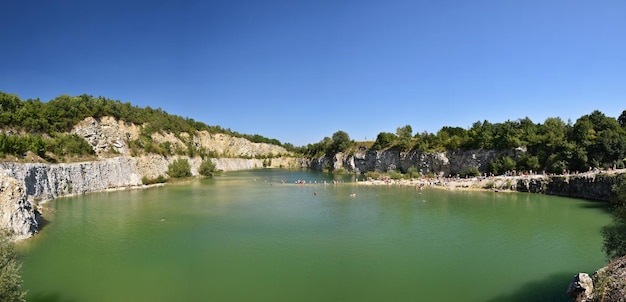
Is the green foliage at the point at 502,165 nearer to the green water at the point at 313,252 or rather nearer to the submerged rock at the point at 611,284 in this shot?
the green water at the point at 313,252

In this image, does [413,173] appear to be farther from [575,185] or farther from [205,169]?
[205,169]

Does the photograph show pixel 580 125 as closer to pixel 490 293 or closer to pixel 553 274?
pixel 553 274

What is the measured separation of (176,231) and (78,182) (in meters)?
30.2

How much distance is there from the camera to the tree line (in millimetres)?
44625

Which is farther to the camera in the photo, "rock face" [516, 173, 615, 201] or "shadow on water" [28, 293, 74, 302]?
"rock face" [516, 173, 615, 201]

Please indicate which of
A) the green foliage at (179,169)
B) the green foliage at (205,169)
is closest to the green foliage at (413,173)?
the green foliage at (205,169)

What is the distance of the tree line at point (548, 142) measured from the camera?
1757 inches

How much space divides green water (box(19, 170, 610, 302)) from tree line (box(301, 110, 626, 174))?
45.0 feet

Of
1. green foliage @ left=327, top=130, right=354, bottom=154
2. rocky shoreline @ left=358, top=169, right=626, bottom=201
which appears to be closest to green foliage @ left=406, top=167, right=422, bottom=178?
rocky shoreline @ left=358, top=169, right=626, bottom=201

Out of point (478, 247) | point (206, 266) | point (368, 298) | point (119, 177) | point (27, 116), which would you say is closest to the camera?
point (368, 298)

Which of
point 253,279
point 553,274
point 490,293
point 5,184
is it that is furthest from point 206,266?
point 553,274

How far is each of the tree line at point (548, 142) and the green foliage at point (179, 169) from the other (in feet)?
154

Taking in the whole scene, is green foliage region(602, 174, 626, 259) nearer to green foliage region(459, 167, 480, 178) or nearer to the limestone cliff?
the limestone cliff

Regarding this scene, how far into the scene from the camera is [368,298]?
14000 millimetres
